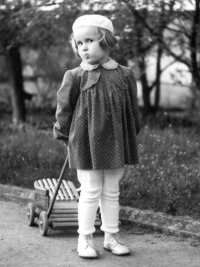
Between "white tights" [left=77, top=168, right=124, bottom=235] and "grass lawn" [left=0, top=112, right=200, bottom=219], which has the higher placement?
"white tights" [left=77, top=168, right=124, bottom=235]

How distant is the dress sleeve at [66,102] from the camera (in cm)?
468

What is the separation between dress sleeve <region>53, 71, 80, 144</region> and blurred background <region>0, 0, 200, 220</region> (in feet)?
4.65

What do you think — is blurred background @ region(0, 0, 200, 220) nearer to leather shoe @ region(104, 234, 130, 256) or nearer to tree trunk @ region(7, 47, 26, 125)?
tree trunk @ region(7, 47, 26, 125)

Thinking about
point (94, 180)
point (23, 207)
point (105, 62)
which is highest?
point (105, 62)

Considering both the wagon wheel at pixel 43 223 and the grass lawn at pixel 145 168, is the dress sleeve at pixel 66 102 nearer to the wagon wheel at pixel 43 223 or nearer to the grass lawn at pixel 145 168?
the wagon wheel at pixel 43 223

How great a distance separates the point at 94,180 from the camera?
15.5 feet

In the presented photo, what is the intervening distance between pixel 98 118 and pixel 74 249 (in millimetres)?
1078

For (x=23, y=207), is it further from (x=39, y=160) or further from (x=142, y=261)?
(x=142, y=261)

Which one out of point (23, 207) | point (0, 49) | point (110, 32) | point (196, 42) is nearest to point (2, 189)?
point (23, 207)

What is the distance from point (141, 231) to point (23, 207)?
4.66 feet

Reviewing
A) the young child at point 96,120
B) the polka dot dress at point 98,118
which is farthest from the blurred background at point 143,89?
the polka dot dress at point 98,118

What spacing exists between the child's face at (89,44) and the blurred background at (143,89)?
1.66 metres

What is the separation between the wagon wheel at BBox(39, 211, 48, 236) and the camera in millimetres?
5289

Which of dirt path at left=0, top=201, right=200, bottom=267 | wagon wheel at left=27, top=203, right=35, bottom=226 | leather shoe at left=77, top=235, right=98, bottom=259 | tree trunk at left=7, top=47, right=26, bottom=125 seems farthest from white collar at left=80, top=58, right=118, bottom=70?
tree trunk at left=7, top=47, right=26, bottom=125
